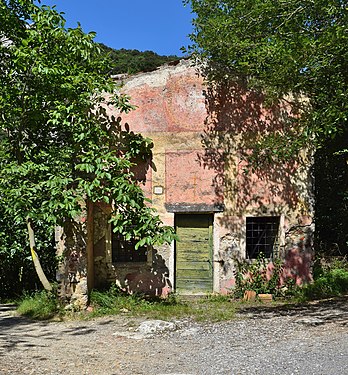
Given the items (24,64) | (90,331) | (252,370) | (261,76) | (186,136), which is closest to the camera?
(252,370)

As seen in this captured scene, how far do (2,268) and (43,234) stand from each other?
1327 millimetres

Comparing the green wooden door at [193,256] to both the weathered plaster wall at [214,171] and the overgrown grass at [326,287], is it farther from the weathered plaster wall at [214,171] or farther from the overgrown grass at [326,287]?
the overgrown grass at [326,287]

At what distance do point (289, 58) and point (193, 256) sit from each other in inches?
183

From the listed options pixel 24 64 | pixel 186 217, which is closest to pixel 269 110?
pixel 186 217

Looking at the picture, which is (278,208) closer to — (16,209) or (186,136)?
(186,136)

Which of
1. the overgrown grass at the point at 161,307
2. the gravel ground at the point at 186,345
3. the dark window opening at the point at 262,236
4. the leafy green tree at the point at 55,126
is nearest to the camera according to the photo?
the gravel ground at the point at 186,345

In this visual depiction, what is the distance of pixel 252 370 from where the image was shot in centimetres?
536

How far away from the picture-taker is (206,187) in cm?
1038

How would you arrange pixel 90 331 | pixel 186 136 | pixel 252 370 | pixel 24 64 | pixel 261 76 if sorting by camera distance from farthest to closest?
pixel 186 136
pixel 261 76
pixel 24 64
pixel 90 331
pixel 252 370

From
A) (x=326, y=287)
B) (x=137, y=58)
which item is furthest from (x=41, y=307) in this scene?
(x=137, y=58)

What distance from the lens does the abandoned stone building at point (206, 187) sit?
1027 centimetres

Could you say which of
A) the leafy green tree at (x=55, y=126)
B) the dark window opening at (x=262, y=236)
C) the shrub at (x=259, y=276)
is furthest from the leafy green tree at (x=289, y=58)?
the leafy green tree at (x=55, y=126)

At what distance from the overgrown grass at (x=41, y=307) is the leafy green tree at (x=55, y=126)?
159 centimetres

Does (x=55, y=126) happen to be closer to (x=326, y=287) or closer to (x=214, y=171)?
(x=214, y=171)
